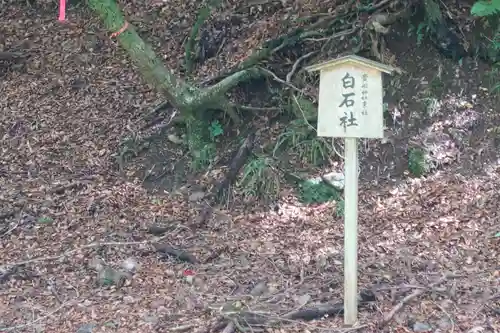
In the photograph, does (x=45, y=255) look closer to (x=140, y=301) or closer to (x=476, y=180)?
(x=140, y=301)

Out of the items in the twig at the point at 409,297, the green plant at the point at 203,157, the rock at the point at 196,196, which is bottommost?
the twig at the point at 409,297

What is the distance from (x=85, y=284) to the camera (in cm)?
479

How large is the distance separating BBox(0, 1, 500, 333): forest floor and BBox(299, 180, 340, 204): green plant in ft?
0.36

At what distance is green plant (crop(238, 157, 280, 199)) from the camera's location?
582 centimetres

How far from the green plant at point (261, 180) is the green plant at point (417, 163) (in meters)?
1.32

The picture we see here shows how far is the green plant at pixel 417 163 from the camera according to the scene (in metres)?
5.90

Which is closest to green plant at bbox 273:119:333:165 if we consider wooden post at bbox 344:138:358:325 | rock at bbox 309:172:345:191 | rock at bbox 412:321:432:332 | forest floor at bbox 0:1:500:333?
rock at bbox 309:172:345:191

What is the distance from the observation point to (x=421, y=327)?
3787 millimetres

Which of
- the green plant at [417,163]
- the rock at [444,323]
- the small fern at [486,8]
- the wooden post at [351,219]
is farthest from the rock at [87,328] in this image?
the small fern at [486,8]

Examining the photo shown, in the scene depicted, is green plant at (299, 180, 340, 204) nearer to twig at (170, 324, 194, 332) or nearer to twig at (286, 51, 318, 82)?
twig at (286, 51, 318, 82)

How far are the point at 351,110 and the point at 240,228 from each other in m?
2.18

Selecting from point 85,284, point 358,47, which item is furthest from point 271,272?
point 358,47

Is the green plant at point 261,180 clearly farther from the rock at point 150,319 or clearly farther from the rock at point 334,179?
the rock at point 150,319

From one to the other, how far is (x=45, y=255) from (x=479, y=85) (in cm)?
464
